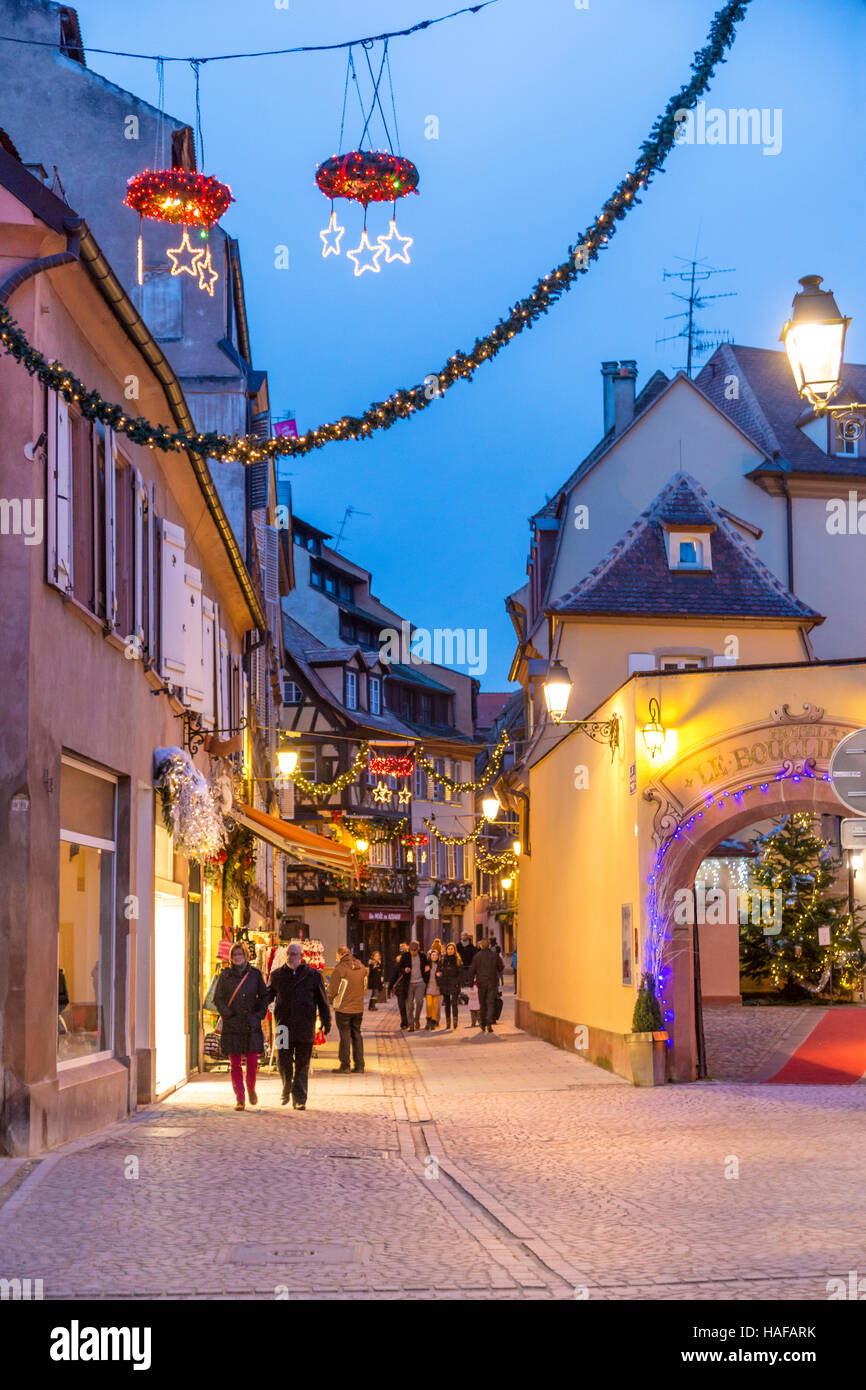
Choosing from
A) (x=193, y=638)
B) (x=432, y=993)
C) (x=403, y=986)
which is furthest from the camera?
(x=432, y=993)

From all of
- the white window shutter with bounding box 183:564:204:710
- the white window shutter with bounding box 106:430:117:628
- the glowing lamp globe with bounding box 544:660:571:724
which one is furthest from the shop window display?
the glowing lamp globe with bounding box 544:660:571:724

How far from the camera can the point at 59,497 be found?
13.0 meters

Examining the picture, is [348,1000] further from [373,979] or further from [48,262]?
[373,979]

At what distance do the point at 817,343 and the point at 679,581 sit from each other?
23135 mm

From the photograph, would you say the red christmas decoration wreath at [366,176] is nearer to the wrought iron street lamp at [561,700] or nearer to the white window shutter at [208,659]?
the white window shutter at [208,659]

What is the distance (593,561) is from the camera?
3750cm

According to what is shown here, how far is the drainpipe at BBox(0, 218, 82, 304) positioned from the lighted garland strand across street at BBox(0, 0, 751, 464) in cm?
210

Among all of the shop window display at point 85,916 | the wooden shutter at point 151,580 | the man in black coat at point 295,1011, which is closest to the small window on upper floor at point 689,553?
the wooden shutter at point 151,580

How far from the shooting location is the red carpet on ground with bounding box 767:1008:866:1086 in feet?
63.8

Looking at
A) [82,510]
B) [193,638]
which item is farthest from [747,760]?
Result: [82,510]

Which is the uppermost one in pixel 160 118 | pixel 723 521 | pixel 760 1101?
pixel 160 118
